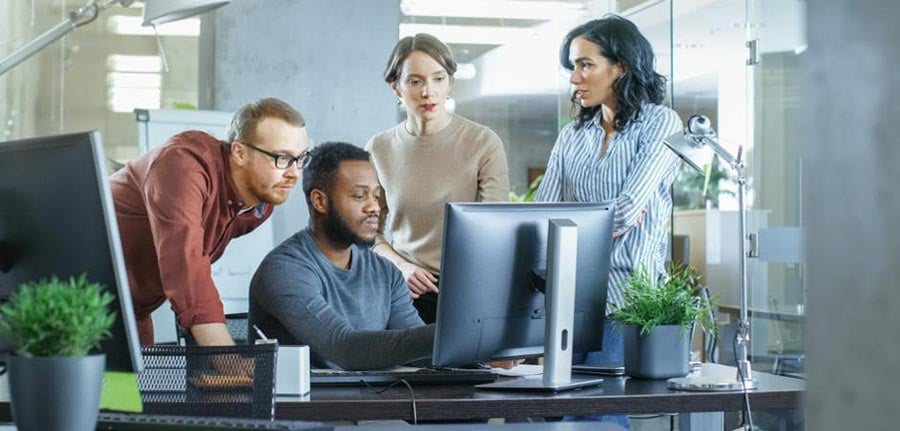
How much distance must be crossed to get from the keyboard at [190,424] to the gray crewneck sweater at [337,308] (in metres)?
0.93

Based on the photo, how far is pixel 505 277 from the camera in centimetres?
239

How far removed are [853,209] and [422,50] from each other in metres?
2.89

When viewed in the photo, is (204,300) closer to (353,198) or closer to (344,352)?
(344,352)

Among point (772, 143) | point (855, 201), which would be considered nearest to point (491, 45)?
point (772, 143)

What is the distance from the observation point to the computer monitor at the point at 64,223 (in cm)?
Result: 155

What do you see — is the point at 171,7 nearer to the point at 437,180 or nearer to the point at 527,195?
the point at 437,180

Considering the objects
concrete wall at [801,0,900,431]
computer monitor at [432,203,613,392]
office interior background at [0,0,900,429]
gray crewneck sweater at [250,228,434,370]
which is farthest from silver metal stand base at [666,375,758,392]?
office interior background at [0,0,900,429]

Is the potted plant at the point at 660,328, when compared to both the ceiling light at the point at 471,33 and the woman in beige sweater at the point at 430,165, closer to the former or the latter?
the woman in beige sweater at the point at 430,165

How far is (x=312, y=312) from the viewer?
8.69 feet

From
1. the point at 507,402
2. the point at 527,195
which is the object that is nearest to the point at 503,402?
the point at 507,402

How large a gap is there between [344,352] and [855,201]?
200 cm

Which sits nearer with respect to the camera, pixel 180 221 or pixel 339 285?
pixel 180 221

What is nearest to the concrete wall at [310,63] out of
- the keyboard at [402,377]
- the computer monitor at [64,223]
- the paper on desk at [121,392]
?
the keyboard at [402,377]

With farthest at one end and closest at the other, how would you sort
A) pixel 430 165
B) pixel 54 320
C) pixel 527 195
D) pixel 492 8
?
pixel 527 195 → pixel 492 8 → pixel 430 165 → pixel 54 320
